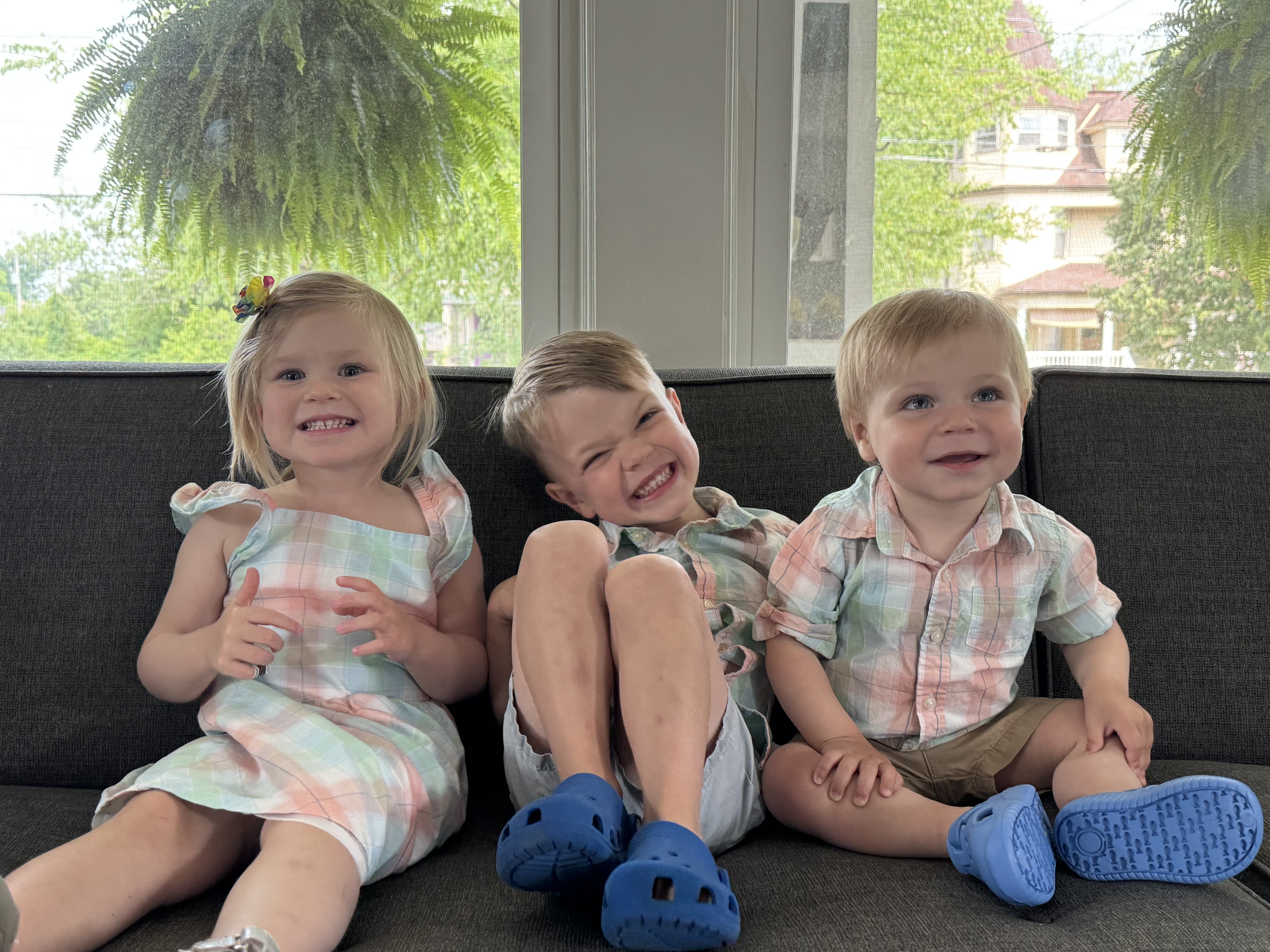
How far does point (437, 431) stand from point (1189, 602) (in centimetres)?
101

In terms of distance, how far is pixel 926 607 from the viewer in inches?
44.9

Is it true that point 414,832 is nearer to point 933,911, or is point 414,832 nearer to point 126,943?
point 126,943

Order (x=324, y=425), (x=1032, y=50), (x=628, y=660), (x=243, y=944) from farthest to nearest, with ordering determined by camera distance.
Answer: (x=1032, y=50), (x=324, y=425), (x=628, y=660), (x=243, y=944)

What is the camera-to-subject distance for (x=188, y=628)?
114 centimetres

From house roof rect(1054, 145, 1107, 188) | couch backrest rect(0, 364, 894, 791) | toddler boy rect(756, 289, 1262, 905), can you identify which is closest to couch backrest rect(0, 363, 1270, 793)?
couch backrest rect(0, 364, 894, 791)

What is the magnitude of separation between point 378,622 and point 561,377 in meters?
0.40

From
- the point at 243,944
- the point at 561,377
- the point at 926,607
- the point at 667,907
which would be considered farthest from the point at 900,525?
the point at 243,944

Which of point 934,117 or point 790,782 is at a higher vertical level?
point 934,117

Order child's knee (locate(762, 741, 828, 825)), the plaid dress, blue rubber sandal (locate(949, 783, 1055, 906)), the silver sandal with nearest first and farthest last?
1. the silver sandal
2. blue rubber sandal (locate(949, 783, 1055, 906))
3. the plaid dress
4. child's knee (locate(762, 741, 828, 825))

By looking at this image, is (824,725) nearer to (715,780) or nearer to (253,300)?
(715,780)

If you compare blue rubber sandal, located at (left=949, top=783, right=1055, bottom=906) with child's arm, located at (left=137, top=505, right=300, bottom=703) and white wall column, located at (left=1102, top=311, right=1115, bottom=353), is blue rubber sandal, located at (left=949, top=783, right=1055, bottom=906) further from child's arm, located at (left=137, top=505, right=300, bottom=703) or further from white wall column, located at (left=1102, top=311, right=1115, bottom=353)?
white wall column, located at (left=1102, top=311, right=1115, bottom=353)

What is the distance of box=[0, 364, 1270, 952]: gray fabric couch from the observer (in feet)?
3.85

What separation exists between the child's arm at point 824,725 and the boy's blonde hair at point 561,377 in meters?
0.39

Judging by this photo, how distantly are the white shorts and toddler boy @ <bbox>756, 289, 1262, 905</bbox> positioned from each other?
0.06 m
